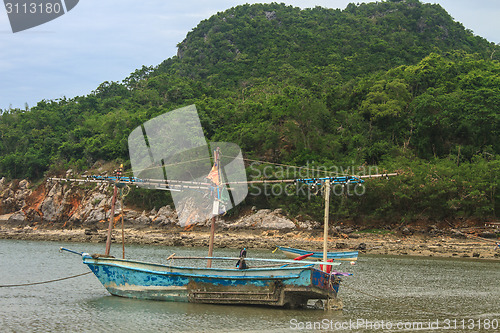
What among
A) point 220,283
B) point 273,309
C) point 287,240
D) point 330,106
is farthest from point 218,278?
point 330,106

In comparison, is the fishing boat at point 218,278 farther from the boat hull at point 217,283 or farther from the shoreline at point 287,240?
the shoreline at point 287,240

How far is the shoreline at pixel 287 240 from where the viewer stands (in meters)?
35.2

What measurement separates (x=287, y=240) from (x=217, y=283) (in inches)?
975

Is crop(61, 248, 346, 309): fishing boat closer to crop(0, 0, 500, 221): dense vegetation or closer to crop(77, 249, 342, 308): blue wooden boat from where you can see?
crop(77, 249, 342, 308): blue wooden boat

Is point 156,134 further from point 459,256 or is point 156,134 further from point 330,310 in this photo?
point 330,310

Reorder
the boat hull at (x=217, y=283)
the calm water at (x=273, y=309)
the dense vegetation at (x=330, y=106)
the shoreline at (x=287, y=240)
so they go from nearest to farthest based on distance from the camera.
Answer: the calm water at (x=273, y=309) → the boat hull at (x=217, y=283) → the shoreline at (x=287, y=240) → the dense vegetation at (x=330, y=106)

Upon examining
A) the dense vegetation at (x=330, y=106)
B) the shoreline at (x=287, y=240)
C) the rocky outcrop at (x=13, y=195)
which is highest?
the dense vegetation at (x=330, y=106)

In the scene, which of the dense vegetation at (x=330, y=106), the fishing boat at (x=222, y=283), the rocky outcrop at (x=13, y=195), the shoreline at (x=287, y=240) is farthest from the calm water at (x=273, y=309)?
the rocky outcrop at (x=13, y=195)

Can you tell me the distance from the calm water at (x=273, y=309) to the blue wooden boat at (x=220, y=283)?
364mm

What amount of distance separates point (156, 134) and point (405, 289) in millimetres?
38899

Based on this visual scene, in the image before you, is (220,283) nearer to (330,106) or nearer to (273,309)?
(273,309)

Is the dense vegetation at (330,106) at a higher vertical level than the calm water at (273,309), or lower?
higher

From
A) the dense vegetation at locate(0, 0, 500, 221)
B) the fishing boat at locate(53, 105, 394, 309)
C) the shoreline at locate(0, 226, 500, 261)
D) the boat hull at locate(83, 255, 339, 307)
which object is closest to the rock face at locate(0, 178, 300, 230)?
the shoreline at locate(0, 226, 500, 261)

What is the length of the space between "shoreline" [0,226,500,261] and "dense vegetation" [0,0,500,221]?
371 centimetres
